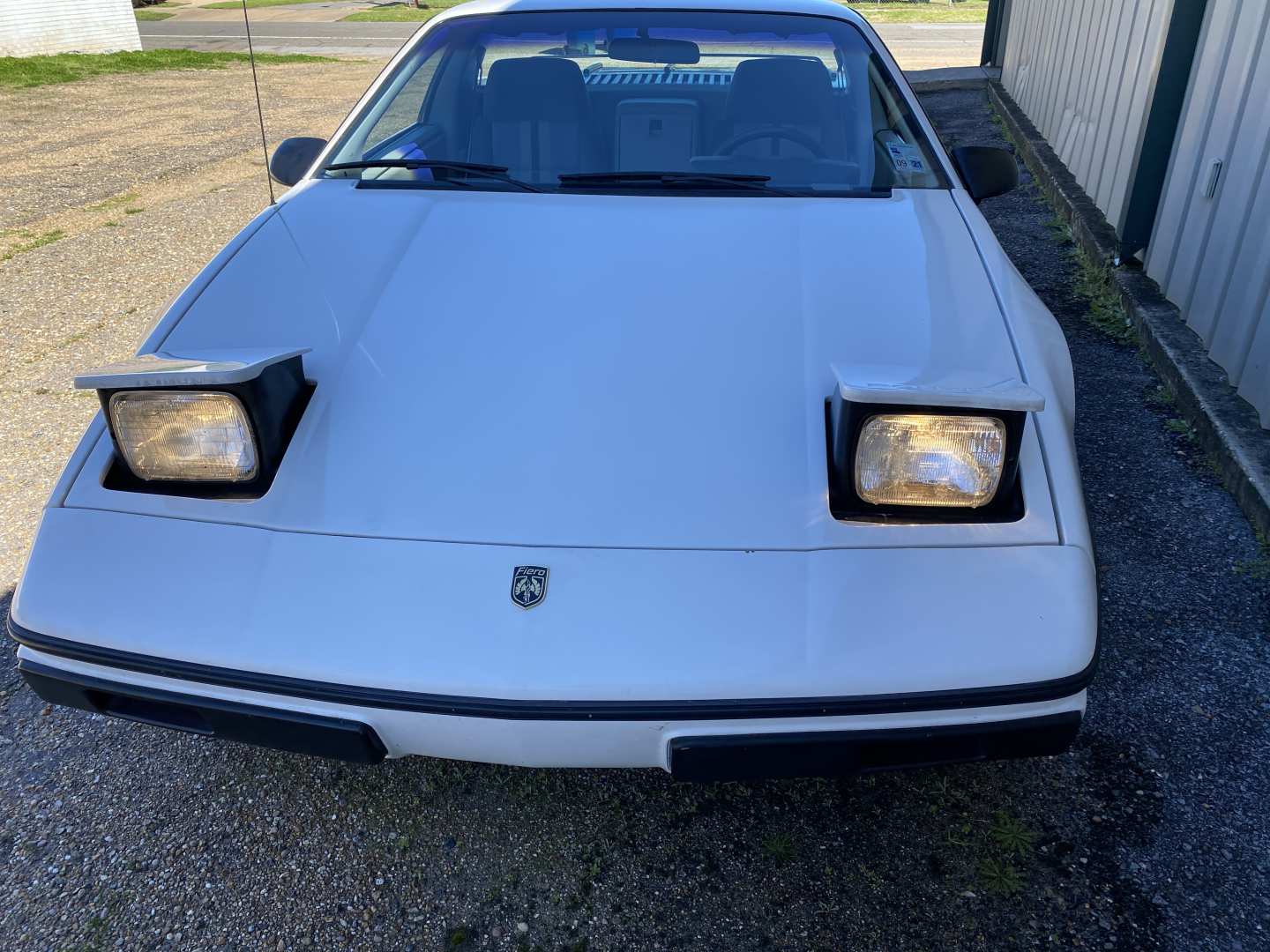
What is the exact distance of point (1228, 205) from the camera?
352cm

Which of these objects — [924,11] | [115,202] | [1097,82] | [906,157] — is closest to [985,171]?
[906,157]

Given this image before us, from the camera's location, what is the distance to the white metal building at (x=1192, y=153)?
3.30 metres

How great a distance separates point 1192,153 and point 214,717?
4.20 meters

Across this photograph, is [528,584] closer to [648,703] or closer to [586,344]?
[648,703]

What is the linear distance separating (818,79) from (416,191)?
1.18m

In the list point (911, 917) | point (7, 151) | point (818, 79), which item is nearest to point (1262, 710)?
point (911, 917)

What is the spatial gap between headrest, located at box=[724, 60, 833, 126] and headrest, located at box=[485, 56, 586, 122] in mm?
446

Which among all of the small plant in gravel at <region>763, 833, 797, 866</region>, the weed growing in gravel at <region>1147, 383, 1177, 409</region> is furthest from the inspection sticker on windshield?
the small plant in gravel at <region>763, 833, 797, 866</region>

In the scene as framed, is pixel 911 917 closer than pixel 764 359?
Yes

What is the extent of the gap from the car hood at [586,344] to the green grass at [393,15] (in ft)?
72.3

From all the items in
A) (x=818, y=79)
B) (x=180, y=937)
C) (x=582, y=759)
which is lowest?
(x=180, y=937)

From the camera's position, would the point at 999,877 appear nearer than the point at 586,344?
Yes

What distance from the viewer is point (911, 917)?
1.75 metres

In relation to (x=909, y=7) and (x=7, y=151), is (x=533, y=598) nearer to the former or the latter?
(x=7, y=151)
